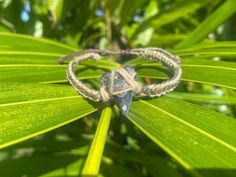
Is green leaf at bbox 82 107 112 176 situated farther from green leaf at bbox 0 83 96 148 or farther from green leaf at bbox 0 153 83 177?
green leaf at bbox 0 153 83 177

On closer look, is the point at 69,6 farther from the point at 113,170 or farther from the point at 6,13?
the point at 113,170

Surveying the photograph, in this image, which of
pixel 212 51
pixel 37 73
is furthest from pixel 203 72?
pixel 37 73

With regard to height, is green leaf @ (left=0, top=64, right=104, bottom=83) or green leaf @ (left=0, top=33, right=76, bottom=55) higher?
green leaf @ (left=0, top=33, right=76, bottom=55)

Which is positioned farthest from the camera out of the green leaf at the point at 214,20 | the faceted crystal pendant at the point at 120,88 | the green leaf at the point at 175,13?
the green leaf at the point at 175,13

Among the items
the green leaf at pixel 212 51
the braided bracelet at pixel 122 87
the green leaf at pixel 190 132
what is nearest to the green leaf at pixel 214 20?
the green leaf at pixel 212 51

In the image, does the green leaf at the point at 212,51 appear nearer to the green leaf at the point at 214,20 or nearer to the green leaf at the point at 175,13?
the green leaf at the point at 214,20

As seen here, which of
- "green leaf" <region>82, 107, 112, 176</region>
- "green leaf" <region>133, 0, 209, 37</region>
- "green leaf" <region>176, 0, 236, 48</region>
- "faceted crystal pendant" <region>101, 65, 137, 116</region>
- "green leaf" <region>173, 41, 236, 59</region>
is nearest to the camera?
"green leaf" <region>82, 107, 112, 176</region>

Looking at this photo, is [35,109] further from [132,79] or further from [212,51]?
[212,51]

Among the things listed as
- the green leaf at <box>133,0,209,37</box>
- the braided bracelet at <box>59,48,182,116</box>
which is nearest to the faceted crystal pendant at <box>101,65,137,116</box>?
the braided bracelet at <box>59,48,182,116</box>
